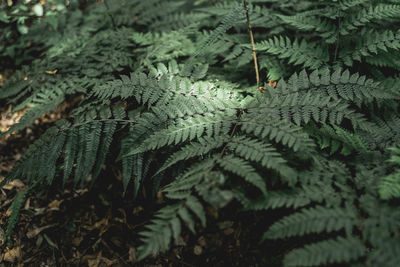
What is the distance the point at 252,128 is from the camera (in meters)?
2.00

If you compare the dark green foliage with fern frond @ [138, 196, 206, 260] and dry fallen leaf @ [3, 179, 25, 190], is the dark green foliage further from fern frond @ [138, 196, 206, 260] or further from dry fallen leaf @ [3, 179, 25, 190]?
dry fallen leaf @ [3, 179, 25, 190]

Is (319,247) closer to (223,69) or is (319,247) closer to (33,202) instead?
(223,69)

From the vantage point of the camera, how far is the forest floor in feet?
7.66

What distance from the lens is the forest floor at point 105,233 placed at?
7.66 ft

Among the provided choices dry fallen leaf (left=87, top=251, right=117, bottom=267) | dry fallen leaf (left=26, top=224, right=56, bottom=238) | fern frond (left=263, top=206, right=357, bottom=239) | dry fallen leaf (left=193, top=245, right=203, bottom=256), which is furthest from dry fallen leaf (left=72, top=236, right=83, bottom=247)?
fern frond (left=263, top=206, right=357, bottom=239)

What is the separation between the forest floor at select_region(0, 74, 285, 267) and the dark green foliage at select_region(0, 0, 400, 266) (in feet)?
0.63

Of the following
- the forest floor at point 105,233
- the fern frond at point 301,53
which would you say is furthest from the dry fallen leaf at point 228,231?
the fern frond at point 301,53

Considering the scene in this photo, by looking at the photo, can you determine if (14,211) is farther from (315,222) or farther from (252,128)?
(315,222)

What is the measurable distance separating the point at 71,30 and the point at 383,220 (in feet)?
13.8

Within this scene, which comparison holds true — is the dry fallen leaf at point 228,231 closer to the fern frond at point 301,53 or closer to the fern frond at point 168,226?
the fern frond at point 168,226

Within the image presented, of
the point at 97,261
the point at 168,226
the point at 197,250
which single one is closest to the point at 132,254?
the point at 97,261

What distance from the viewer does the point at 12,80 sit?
10.5ft

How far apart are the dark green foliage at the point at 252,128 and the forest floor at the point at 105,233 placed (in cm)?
19

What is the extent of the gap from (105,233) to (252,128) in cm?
177
